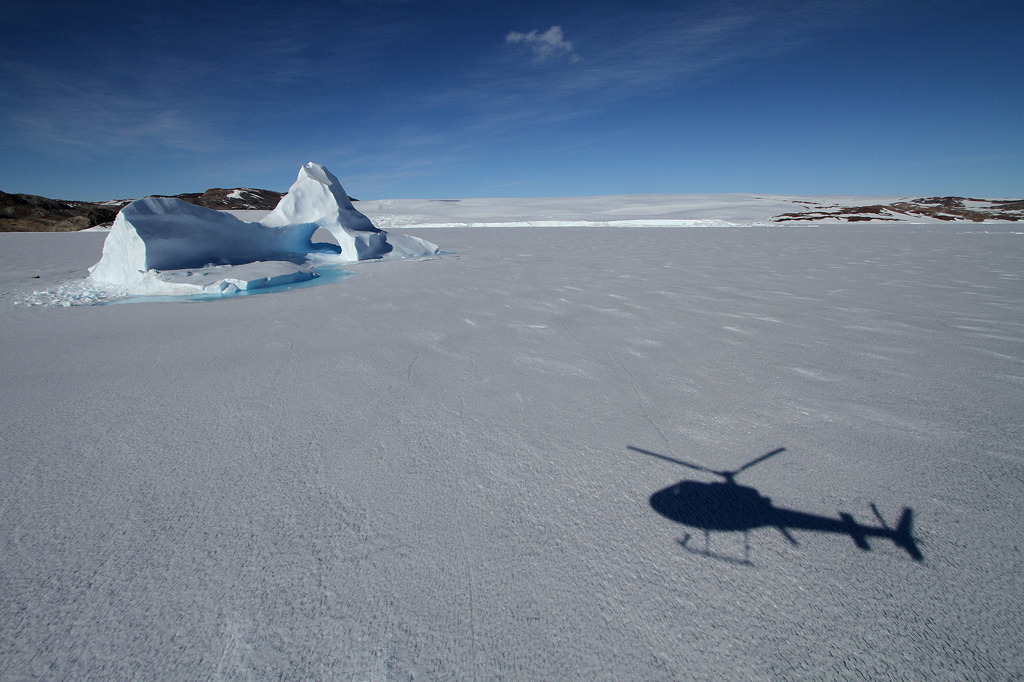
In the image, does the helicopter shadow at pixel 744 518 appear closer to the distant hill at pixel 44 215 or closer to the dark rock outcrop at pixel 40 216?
the distant hill at pixel 44 215

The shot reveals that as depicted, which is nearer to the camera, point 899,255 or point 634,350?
point 634,350

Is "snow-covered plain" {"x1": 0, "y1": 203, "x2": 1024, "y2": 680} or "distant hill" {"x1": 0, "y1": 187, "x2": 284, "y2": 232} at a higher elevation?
"distant hill" {"x1": 0, "y1": 187, "x2": 284, "y2": 232}

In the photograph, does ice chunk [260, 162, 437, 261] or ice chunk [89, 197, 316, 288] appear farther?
ice chunk [260, 162, 437, 261]

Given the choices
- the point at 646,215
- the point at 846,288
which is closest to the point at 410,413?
the point at 846,288

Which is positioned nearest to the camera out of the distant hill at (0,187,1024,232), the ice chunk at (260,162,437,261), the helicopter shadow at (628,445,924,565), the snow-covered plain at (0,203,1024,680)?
the snow-covered plain at (0,203,1024,680)

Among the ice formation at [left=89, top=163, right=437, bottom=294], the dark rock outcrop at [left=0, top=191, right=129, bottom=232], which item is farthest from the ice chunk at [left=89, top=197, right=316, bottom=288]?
the dark rock outcrop at [left=0, top=191, right=129, bottom=232]

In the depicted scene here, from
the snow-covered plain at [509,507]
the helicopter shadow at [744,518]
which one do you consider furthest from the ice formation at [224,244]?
the helicopter shadow at [744,518]

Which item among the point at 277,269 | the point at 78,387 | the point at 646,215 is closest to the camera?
the point at 78,387

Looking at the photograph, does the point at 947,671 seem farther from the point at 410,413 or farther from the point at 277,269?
the point at 277,269

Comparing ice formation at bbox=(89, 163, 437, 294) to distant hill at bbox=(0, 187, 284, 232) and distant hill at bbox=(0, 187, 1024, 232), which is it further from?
distant hill at bbox=(0, 187, 1024, 232)
